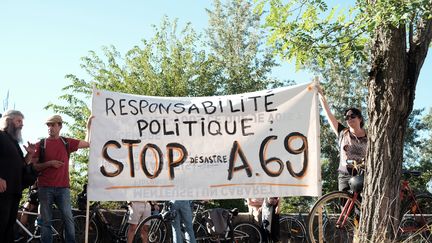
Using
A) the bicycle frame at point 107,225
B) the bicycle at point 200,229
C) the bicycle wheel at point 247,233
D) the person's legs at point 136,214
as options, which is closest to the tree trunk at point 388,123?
the bicycle at point 200,229

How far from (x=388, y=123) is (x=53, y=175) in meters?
3.96

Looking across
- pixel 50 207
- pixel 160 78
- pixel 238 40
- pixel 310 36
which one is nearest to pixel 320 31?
pixel 310 36

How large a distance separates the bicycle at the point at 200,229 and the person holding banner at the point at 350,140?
2.17 metres

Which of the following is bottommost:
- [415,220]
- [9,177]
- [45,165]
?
[415,220]

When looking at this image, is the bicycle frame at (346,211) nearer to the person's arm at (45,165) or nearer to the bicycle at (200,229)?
the bicycle at (200,229)

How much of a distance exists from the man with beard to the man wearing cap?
59cm

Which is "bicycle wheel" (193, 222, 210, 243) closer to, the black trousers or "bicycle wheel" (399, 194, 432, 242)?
"bicycle wheel" (399, 194, 432, 242)

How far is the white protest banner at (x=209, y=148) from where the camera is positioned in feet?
21.0

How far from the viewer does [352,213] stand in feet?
20.6

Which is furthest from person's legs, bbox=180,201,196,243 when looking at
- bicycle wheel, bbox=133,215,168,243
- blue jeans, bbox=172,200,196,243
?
bicycle wheel, bbox=133,215,168,243

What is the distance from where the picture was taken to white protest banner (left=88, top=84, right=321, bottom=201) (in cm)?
640

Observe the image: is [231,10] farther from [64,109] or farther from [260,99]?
[260,99]

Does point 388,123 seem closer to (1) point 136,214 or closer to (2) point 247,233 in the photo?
(2) point 247,233

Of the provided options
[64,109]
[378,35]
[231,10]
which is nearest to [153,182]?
[378,35]
